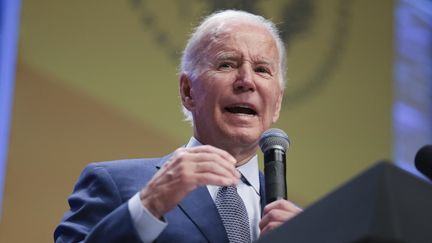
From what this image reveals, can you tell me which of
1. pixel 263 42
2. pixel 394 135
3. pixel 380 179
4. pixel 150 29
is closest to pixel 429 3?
pixel 394 135

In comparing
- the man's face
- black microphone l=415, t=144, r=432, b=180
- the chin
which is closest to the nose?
the man's face

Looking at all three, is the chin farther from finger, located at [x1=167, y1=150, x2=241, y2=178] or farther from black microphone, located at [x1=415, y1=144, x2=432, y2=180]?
black microphone, located at [x1=415, y1=144, x2=432, y2=180]

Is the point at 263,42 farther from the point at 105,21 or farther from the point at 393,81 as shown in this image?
the point at 393,81

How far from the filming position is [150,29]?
3264 millimetres

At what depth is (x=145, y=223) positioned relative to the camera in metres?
1.71

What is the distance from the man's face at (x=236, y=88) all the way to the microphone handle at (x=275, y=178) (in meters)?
0.36

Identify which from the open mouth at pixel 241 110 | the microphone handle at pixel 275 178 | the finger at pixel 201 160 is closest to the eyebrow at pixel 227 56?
the open mouth at pixel 241 110

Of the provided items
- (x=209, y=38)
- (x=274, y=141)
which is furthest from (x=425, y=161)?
(x=209, y=38)

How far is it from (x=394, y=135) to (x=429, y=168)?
236 cm

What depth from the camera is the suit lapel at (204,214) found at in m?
1.96

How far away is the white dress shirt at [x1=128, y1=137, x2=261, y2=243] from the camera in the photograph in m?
1.71

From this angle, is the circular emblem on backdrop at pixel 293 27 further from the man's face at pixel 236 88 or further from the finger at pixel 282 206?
the finger at pixel 282 206

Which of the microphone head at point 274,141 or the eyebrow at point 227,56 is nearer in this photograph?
the microphone head at point 274,141

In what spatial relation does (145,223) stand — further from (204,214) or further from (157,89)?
(157,89)
